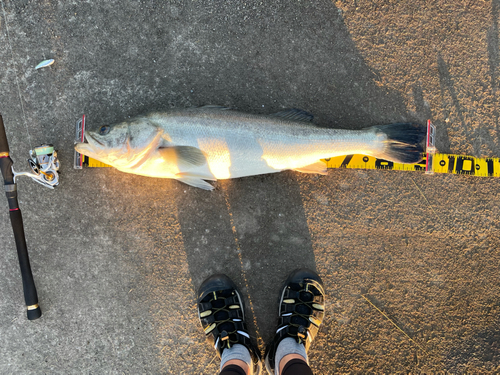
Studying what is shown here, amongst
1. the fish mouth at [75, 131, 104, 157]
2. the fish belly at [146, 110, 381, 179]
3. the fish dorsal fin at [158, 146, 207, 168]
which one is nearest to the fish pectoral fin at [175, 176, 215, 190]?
the fish belly at [146, 110, 381, 179]

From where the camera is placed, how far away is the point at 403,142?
10.7ft

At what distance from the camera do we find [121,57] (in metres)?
3.47

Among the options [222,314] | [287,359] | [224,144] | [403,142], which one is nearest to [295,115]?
[224,144]

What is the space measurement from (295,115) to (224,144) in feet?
2.92

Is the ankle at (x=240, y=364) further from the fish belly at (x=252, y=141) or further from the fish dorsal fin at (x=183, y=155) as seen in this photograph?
the fish dorsal fin at (x=183, y=155)

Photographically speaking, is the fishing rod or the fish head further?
the fishing rod

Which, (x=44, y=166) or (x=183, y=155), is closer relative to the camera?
(x=183, y=155)

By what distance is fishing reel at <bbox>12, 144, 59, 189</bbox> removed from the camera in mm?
3234

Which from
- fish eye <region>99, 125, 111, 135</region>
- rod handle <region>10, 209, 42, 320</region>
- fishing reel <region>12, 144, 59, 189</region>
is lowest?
rod handle <region>10, 209, 42, 320</region>

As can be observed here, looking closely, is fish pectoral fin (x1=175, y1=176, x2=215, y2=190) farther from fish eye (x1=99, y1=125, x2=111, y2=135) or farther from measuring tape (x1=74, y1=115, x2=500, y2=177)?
measuring tape (x1=74, y1=115, x2=500, y2=177)

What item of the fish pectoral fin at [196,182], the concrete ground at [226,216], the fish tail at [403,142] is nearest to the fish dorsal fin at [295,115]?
the concrete ground at [226,216]

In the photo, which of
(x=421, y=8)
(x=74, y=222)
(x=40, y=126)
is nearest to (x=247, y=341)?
(x=74, y=222)

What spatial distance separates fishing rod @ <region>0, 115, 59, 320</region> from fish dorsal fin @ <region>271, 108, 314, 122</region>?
2.67 metres

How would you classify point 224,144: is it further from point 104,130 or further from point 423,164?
point 423,164
